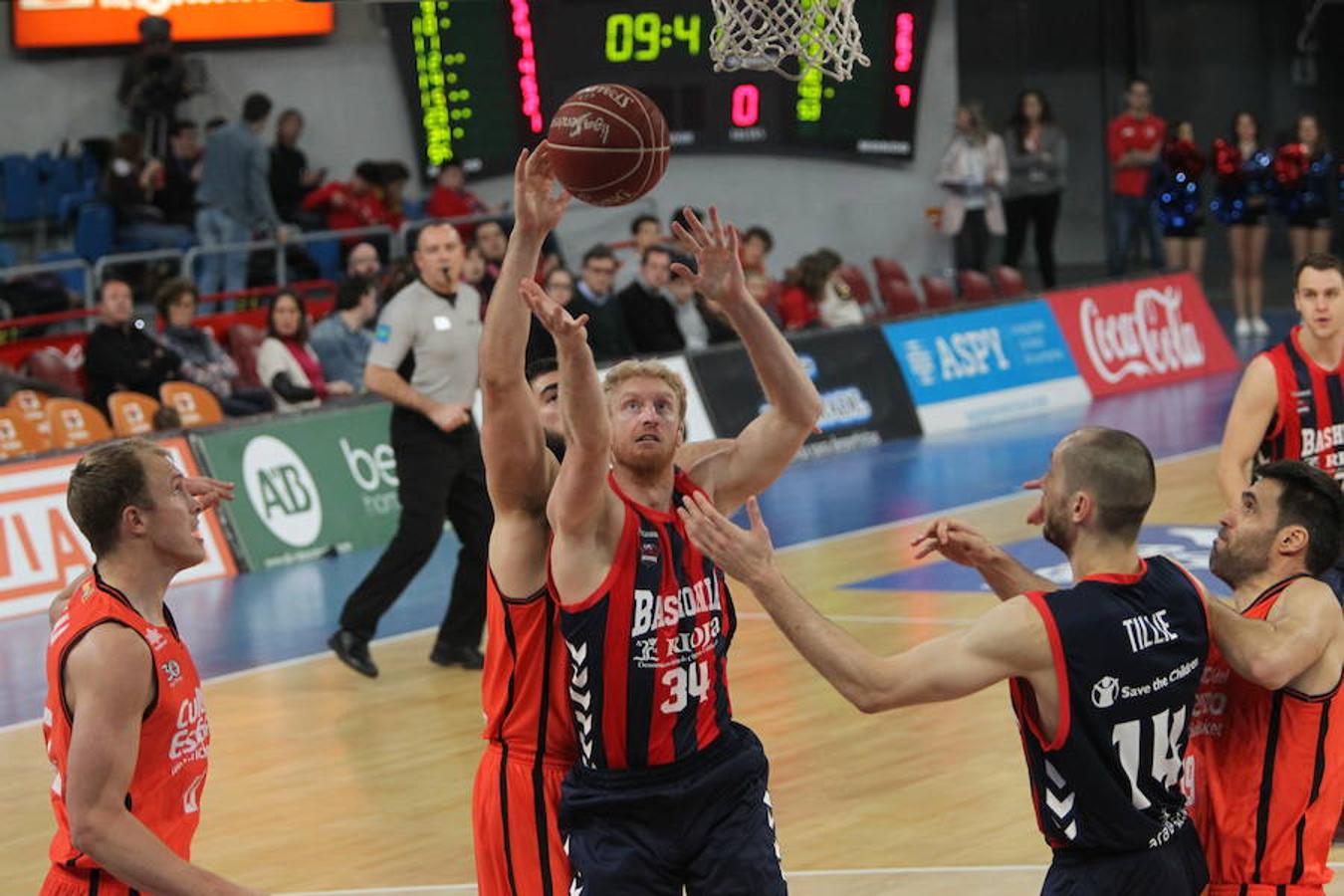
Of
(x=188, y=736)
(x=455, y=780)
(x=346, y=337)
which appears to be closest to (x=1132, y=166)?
(x=346, y=337)

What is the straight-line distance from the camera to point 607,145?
5.95m

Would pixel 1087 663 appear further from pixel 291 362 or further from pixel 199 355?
pixel 199 355

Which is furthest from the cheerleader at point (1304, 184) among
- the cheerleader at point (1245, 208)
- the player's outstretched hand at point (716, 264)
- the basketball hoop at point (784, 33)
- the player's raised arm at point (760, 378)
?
the player's outstretched hand at point (716, 264)

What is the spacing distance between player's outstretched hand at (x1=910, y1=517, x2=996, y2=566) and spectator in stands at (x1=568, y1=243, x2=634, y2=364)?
1151 centimetres

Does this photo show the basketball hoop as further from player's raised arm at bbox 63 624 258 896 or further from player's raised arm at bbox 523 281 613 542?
player's raised arm at bbox 63 624 258 896

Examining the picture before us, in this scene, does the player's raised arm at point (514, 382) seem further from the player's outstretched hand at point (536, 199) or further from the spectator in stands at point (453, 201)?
the spectator in stands at point (453, 201)

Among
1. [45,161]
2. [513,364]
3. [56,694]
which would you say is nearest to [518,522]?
[513,364]

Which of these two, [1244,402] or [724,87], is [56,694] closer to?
[1244,402]

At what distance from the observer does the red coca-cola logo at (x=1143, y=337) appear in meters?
20.9

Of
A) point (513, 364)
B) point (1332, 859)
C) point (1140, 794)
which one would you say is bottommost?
point (1332, 859)

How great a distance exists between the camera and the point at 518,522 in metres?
5.44

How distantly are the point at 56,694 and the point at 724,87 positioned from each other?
19274 millimetres

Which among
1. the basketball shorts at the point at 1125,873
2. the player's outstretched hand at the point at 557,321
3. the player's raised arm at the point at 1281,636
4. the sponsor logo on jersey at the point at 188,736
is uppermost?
the player's outstretched hand at the point at 557,321

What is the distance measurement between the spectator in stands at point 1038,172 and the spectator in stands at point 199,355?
1155 centimetres
